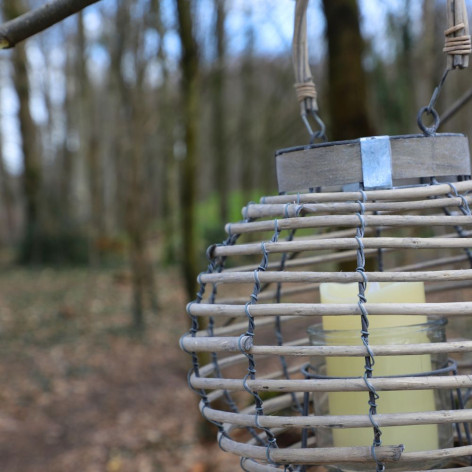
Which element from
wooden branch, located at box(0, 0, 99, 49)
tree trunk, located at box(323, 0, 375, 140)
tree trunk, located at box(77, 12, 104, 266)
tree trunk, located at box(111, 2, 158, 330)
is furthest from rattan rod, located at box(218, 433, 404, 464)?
tree trunk, located at box(77, 12, 104, 266)

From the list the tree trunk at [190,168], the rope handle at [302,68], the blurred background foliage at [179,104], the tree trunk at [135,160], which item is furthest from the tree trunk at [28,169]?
the rope handle at [302,68]

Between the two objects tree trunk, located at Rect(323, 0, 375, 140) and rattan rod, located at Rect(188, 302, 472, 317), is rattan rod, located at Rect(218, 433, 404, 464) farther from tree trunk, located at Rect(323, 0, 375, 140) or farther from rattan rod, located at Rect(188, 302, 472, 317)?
tree trunk, located at Rect(323, 0, 375, 140)

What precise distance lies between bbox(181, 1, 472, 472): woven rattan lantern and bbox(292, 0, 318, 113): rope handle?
0.12ft

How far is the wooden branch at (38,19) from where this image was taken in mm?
888

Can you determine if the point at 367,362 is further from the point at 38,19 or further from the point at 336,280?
the point at 38,19

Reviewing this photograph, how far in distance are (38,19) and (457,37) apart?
23.2 inches

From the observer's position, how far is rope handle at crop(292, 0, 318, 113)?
3.21ft

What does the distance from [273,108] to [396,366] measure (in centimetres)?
1040

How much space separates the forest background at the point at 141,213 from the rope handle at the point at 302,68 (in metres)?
0.47

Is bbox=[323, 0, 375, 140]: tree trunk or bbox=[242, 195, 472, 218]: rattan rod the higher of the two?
bbox=[323, 0, 375, 140]: tree trunk

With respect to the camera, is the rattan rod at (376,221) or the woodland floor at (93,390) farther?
the woodland floor at (93,390)

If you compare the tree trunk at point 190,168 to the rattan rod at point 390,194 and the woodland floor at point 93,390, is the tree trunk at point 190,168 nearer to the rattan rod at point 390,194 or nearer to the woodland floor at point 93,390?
the woodland floor at point 93,390

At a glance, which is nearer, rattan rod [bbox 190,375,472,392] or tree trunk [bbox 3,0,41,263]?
rattan rod [bbox 190,375,472,392]

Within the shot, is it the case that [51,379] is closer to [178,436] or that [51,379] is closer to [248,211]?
[178,436]
